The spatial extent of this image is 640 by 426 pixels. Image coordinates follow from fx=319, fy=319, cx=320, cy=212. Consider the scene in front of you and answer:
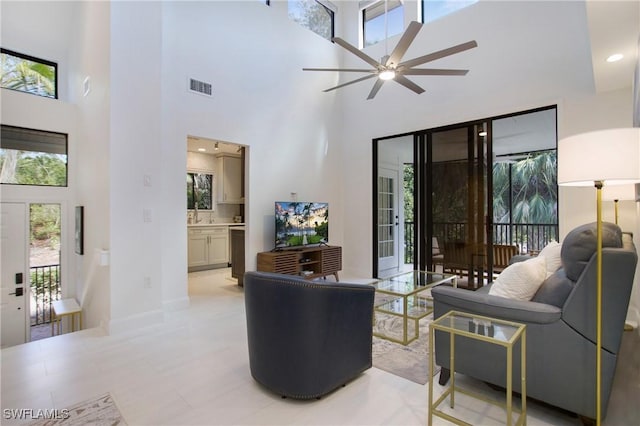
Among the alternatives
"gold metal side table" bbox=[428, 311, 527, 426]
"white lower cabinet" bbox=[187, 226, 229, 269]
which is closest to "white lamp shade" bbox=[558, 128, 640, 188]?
"gold metal side table" bbox=[428, 311, 527, 426]

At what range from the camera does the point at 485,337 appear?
63.9 inches

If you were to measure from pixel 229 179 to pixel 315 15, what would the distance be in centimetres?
385

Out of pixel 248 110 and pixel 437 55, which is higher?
pixel 248 110

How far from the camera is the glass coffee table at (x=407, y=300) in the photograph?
2.82 m

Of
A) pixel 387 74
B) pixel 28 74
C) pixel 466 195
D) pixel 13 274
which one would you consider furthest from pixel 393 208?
pixel 28 74

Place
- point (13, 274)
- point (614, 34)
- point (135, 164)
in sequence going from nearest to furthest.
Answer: point (614, 34) → point (135, 164) → point (13, 274)

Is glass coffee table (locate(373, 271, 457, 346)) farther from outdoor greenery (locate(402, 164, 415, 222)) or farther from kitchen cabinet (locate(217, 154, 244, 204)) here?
kitchen cabinet (locate(217, 154, 244, 204))

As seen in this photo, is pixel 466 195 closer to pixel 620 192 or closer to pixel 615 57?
pixel 620 192

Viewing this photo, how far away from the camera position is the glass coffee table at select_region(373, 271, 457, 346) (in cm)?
282

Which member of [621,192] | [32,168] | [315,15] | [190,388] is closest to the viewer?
[190,388]

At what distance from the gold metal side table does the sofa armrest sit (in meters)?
0.06

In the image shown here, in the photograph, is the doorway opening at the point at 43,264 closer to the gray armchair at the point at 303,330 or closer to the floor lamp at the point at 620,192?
the gray armchair at the point at 303,330

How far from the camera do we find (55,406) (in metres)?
2.02

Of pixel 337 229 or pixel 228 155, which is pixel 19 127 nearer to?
pixel 228 155
